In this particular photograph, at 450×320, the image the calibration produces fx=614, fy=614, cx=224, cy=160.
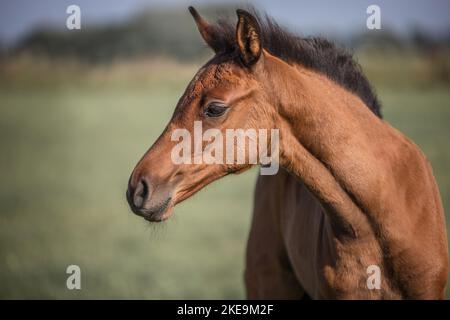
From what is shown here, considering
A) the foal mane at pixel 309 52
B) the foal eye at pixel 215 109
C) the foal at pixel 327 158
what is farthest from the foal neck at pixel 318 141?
the foal eye at pixel 215 109

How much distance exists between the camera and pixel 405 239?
3.20 m

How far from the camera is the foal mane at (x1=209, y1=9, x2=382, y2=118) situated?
331 cm

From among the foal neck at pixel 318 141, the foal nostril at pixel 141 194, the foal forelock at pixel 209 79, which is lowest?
the foal nostril at pixel 141 194

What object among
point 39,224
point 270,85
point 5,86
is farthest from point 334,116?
point 5,86

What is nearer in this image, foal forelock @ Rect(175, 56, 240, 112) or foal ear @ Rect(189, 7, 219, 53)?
foal forelock @ Rect(175, 56, 240, 112)

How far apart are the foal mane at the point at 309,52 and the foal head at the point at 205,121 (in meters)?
0.19

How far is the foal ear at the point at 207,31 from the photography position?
3.37 m

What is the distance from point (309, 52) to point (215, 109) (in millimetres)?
676

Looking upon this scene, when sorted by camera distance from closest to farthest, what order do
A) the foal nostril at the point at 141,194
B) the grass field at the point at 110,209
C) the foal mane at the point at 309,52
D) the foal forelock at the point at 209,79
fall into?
1. the foal nostril at the point at 141,194
2. the foal forelock at the point at 209,79
3. the foal mane at the point at 309,52
4. the grass field at the point at 110,209

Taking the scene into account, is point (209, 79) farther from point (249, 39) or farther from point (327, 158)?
point (327, 158)

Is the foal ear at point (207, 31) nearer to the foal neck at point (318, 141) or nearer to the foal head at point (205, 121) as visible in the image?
the foal head at point (205, 121)

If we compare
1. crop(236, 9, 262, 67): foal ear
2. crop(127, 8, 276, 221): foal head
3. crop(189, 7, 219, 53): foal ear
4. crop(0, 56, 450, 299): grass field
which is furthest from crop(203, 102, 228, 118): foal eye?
crop(0, 56, 450, 299): grass field

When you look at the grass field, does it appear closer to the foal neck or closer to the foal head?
the foal head

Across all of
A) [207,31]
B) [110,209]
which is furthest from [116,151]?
[207,31]
